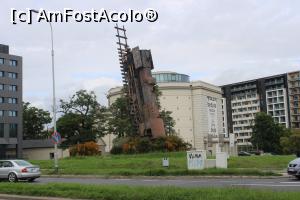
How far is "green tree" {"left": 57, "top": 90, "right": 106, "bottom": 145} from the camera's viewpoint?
74.0 m

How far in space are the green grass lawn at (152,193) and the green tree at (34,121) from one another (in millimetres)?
101490

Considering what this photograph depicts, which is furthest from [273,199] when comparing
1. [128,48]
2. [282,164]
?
[128,48]

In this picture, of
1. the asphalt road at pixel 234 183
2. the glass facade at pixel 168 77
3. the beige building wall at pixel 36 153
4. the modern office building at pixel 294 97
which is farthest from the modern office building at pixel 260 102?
the asphalt road at pixel 234 183

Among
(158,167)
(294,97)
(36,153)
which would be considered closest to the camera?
(158,167)

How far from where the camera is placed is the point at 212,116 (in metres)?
120

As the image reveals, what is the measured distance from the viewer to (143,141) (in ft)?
163

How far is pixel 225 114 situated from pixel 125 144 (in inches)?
5414

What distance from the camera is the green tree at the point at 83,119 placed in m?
74.0

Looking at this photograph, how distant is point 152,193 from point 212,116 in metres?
107

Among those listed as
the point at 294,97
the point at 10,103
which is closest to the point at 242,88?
the point at 294,97

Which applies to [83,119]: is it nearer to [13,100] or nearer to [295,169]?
[13,100]

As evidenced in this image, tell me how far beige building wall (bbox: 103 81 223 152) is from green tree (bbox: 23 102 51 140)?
1631 cm

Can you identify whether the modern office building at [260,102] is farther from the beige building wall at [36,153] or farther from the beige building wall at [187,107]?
the beige building wall at [36,153]

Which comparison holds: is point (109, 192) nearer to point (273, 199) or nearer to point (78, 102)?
point (273, 199)
